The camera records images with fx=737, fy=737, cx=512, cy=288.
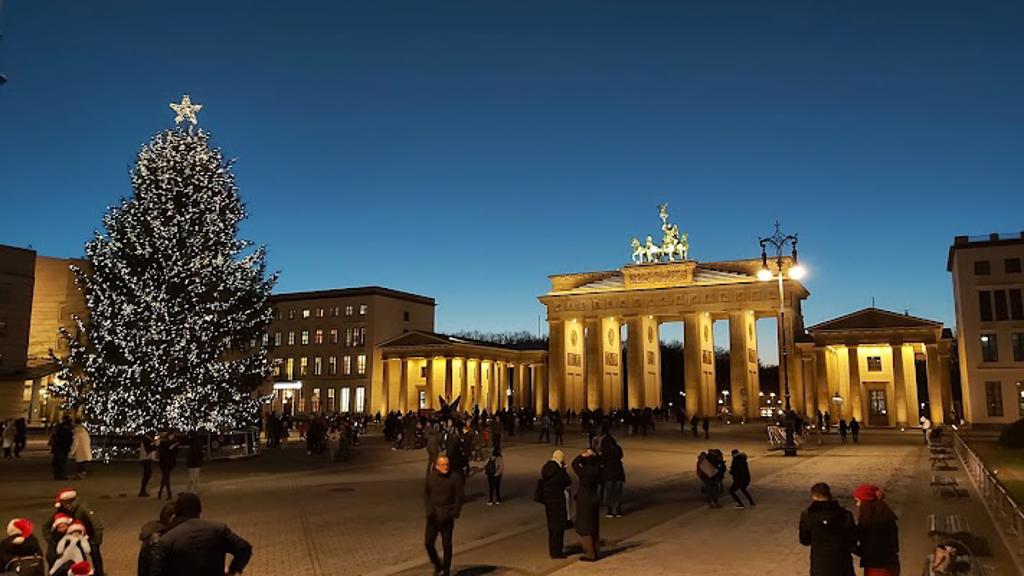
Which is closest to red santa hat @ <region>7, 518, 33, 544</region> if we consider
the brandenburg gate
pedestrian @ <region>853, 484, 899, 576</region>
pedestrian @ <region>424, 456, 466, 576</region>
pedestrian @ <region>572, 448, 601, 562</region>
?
pedestrian @ <region>424, 456, 466, 576</region>

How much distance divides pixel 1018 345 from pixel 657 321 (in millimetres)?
30974

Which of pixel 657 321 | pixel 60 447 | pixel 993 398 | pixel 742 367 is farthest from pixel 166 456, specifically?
pixel 657 321

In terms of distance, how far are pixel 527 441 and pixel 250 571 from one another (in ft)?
101

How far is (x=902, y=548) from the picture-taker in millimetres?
11742

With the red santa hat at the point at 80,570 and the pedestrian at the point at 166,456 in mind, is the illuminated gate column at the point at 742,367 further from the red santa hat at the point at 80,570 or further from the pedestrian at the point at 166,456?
the red santa hat at the point at 80,570

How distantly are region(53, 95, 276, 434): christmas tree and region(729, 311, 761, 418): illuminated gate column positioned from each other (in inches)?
1828

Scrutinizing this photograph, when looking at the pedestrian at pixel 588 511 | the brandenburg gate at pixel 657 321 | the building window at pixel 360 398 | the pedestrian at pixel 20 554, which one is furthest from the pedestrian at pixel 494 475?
the building window at pixel 360 398

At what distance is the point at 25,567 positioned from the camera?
6.72 meters

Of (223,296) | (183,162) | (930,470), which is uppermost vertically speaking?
(183,162)

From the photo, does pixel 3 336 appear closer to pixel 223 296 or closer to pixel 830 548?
pixel 223 296

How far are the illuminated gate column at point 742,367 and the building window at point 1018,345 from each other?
19.6m

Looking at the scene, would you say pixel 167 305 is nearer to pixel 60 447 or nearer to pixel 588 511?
pixel 60 447

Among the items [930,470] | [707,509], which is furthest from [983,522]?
[930,470]

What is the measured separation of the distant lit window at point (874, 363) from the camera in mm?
62909
